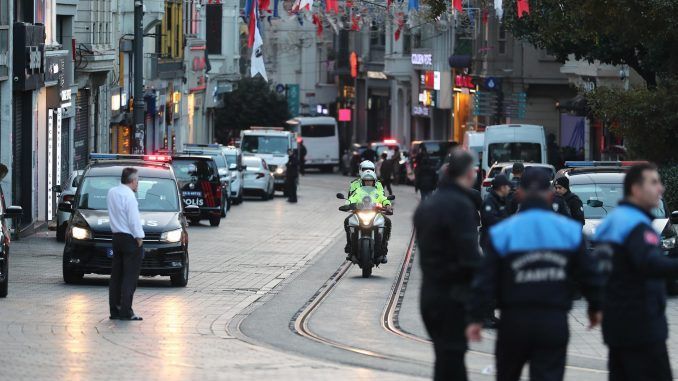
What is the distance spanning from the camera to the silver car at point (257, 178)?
166 feet

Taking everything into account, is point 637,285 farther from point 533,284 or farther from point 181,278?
point 181,278

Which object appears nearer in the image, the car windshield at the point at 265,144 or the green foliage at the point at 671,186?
the green foliage at the point at 671,186

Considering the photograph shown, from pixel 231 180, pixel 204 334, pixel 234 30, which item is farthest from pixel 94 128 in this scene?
pixel 234 30

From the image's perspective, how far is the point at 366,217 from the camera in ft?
75.4

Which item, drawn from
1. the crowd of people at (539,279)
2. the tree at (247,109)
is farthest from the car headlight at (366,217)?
the tree at (247,109)

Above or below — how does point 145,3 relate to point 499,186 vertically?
above

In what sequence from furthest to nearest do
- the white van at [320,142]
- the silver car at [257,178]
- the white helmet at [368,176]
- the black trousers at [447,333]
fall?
the white van at [320,142] < the silver car at [257,178] < the white helmet at [368,176] < the black trousers at [447,333]

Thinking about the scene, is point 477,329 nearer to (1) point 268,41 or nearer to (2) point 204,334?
(2) point 204,334

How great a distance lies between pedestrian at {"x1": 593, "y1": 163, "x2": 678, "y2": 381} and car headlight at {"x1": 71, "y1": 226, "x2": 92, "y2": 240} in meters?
12.2

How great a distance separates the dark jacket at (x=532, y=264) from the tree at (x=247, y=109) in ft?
256

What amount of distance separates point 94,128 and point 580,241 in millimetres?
36486

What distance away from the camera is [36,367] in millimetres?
12578

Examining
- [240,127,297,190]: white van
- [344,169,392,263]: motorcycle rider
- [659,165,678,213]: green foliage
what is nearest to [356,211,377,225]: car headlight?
[344,169,392,263]: motorcycle rider

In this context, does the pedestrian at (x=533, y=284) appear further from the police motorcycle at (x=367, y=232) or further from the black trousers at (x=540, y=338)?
the police motorcycle at (x=367, y=232)
